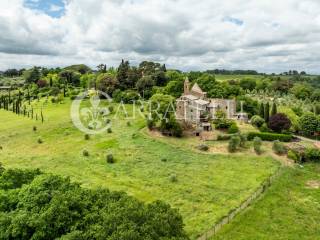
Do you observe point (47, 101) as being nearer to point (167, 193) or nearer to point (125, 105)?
point (125, 105)


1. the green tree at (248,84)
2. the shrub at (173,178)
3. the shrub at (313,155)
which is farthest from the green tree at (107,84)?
the shrub at (313,155)

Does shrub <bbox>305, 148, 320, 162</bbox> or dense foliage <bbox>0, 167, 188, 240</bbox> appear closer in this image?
dense foliage <bbox>0, 167, 188, 240</bbox>

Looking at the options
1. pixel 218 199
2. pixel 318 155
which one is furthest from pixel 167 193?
pixel 318 155

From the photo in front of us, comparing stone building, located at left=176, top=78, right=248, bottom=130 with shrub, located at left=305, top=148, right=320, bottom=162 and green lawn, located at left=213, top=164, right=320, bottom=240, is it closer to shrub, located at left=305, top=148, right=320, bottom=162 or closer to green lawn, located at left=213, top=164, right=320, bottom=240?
shrub, located at left=305, top=148, right=320, bottom=162

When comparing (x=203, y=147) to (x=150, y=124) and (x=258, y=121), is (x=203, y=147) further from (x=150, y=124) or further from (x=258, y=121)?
(x=258, y=121)

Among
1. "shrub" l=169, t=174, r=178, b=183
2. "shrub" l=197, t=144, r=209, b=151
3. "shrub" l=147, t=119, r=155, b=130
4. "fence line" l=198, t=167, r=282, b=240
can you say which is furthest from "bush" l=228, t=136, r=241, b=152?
"shrub" l=147, t=119, r=155, b=130

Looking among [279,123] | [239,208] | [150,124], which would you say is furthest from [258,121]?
[239,208]

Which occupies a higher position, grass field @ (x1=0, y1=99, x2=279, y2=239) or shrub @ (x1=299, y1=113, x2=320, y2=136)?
shrub @ (x1=299, y1=113, x2=320, y2=136)
